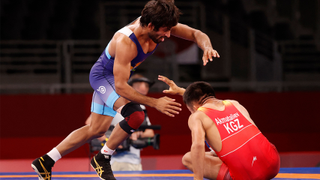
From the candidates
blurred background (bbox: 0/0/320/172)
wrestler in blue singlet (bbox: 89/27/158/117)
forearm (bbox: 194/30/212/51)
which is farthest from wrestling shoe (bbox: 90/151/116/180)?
blurred background (bbox: 0/0/320/172)

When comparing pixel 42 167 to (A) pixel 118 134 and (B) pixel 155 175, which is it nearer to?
(A) pixel 118 134

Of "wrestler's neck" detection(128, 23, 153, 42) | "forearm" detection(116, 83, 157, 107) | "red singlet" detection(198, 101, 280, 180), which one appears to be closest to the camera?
"red singlet" detection(198, 101, 280, 180)

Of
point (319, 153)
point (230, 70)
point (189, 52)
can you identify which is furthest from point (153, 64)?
point (319, 153)

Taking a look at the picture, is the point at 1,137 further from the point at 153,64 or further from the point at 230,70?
the point at 230,70

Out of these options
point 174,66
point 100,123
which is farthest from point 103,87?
point 174,66

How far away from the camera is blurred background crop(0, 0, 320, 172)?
512 cm

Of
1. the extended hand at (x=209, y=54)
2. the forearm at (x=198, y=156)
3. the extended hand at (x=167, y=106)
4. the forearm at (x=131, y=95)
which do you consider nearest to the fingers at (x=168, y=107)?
the extended hand at (x=167, y=106)

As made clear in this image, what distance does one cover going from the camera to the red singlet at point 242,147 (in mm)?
2287

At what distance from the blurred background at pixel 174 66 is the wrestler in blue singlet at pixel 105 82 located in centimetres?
230

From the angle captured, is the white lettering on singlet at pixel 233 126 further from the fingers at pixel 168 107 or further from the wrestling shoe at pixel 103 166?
the wrestling shoe at pixel 103 166

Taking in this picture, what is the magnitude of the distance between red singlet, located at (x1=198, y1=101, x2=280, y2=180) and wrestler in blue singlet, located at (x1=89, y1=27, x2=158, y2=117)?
66cm

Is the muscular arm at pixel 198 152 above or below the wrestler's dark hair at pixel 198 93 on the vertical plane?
below

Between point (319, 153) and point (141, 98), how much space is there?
351 cm

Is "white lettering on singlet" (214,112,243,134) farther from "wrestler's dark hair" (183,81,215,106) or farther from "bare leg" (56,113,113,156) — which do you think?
"bare leg" (56,113,113,156)
